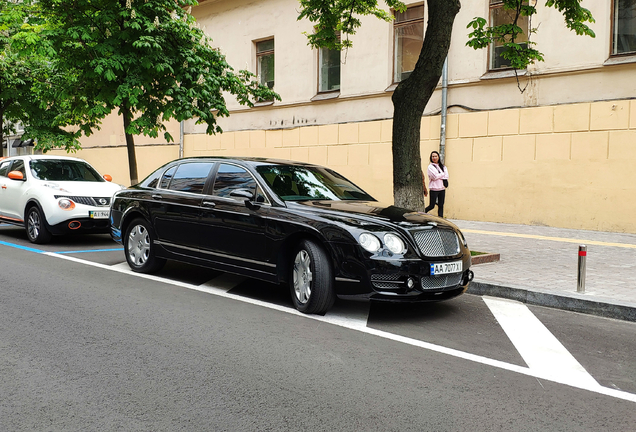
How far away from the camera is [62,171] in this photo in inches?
452

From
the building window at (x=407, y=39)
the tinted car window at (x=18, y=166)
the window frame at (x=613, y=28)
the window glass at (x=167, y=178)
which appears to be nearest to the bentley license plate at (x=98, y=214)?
the tinted car window at (x=18, y=166)

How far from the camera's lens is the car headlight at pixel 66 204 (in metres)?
10.3

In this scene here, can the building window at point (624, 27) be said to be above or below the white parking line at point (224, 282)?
above

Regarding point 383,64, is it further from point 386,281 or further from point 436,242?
point 386,281

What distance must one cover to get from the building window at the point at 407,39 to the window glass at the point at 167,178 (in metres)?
9.67

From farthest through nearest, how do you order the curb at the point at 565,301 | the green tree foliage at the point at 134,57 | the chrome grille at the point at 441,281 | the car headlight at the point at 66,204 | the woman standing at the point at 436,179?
the woman standing at the point at 436,179
the green tree foliage at the point at 134,57
the car headlight at the point at 66,204
the curb at the point at 565,301
the chrome grille at the point at 441,281

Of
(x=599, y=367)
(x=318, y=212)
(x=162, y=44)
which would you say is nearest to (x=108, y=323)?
(x=318, y=212)

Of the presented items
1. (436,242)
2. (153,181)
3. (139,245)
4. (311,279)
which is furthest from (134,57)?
(436,242)

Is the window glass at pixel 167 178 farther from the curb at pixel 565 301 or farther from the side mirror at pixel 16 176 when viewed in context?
the side mirror at pixel 16 176

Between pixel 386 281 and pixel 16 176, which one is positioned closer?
pixel 386 281

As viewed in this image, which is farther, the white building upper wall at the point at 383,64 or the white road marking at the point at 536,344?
the white building upper wall at the point at 383,64

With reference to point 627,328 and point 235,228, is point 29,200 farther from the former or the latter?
point 627,328

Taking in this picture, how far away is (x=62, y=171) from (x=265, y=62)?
33.0 feet

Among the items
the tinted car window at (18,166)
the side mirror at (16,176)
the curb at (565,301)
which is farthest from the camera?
the tinted car window at (18,166)
